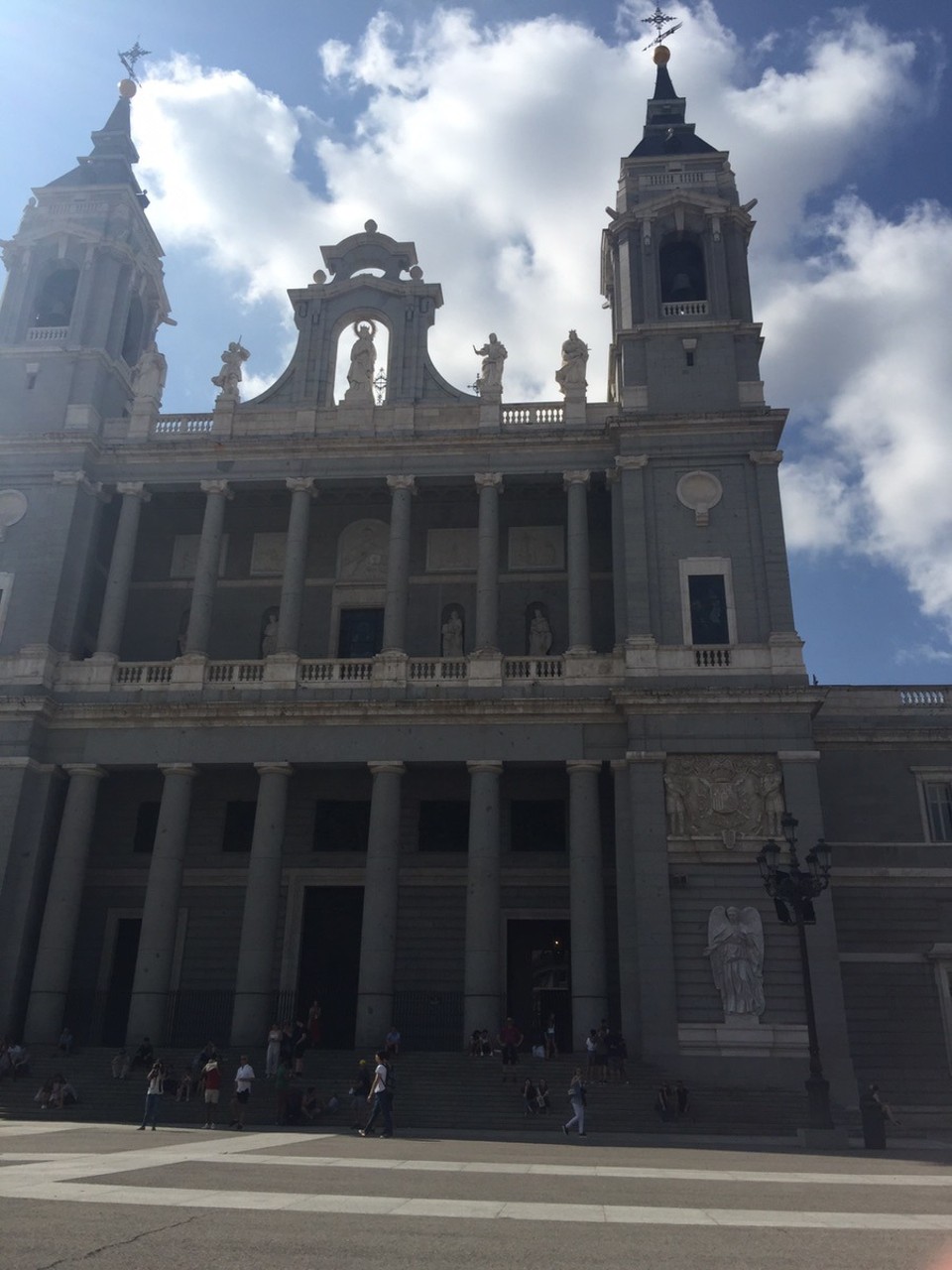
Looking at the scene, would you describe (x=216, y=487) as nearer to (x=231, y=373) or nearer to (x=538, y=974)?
(x=231, y=373)

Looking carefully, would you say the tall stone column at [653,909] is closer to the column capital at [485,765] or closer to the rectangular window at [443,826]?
the column capital at [485,765]

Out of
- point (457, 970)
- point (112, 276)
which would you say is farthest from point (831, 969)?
point (112, 276)

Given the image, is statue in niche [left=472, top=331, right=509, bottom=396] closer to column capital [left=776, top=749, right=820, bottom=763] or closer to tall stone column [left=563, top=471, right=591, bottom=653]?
tall stone column [left=563, top=471, right=591, bottom=653]

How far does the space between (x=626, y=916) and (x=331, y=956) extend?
31.6 feet

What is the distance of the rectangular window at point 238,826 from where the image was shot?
106 feet

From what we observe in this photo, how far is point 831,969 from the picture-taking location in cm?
2553

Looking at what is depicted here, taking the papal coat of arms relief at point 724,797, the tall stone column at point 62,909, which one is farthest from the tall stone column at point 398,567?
the tall stone column at point 62,909

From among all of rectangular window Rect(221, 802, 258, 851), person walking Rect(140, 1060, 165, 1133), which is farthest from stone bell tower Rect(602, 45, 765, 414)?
person walking Rect(140, 1060, 165, 1133)

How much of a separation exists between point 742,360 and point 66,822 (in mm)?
25434

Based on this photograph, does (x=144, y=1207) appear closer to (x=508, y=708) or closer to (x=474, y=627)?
(x=508, y=708)

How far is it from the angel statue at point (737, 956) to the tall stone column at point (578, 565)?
8.49 m

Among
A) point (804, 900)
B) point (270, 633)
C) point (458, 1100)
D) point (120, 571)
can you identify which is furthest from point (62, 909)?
point (804, 900)

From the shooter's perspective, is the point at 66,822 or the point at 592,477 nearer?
the point at 66,822

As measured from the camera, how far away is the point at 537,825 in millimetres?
31656
